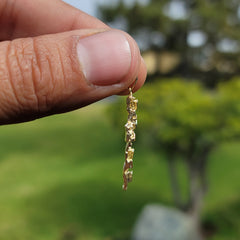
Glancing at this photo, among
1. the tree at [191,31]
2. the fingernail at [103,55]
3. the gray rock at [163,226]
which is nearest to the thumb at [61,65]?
the fingernail at [103,55]

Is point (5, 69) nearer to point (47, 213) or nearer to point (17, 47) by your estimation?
point (17, 47)

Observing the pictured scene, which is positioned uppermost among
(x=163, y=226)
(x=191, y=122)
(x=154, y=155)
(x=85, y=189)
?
(x=191, y=122)

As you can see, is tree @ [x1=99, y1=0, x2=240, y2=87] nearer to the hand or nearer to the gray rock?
the gray rock

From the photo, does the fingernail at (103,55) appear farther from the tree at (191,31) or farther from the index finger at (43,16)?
the tree at (191,31)

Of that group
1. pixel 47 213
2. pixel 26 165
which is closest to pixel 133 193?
pixel 47 213

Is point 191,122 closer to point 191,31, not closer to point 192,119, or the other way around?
point 192,119

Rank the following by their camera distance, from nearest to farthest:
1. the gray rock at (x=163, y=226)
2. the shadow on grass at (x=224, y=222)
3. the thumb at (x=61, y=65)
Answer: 1. the thumb at (x=61, y=65)
2. the gray rock at (x=163, y=226)
3. the shadow on grass at (x=224, y=222)

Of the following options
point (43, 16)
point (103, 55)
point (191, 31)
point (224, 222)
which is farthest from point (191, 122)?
point (191, 31)
